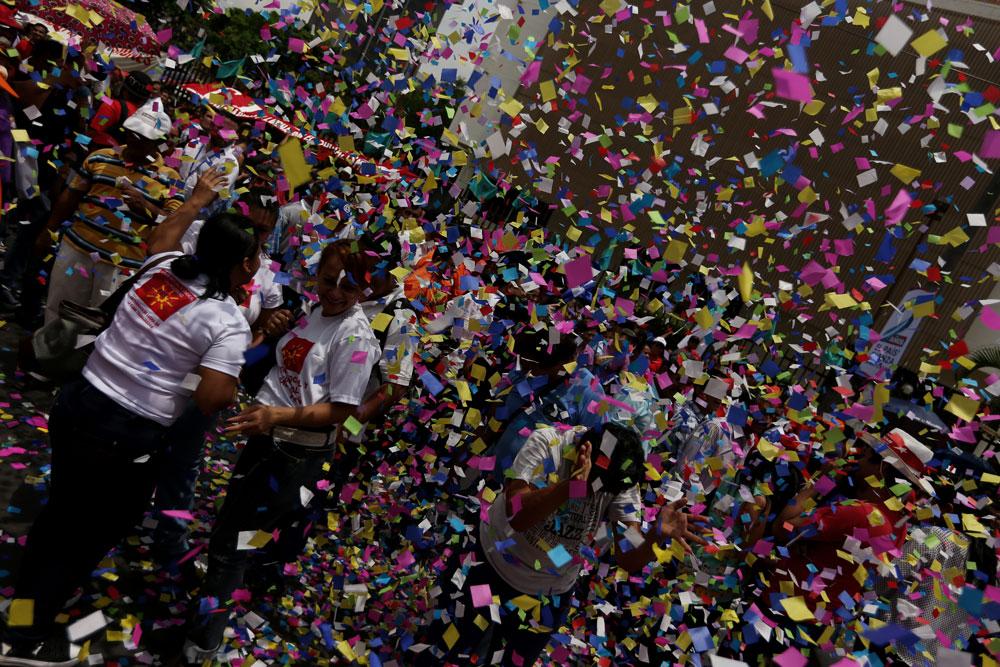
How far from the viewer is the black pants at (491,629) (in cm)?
321

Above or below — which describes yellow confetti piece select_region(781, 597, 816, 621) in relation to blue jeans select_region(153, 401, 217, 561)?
above

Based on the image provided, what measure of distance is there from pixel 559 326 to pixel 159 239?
101 inches

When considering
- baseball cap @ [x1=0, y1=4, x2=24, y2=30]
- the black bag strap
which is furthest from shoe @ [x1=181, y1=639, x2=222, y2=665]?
baseball cap @ [x1=0, y1=4, x2=24, y2=30]

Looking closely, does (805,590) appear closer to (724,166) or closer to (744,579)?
(744,579)

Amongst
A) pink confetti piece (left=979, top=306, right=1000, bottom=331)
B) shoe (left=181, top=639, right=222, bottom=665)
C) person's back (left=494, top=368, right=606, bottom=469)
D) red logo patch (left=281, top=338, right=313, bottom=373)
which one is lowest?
shoe (left=181, top=639, right=222, bottom=665)

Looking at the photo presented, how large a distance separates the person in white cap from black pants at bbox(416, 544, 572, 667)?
113 inches

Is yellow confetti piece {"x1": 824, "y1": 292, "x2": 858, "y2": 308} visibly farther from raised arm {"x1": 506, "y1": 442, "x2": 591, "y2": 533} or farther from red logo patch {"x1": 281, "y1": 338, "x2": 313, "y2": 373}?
red logo patch {"x1": 281, "y1": 338, "x2": 313, "y2": 373}

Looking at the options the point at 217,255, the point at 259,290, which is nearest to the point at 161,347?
the point at 217,255

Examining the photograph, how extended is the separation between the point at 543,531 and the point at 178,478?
1.96 meters

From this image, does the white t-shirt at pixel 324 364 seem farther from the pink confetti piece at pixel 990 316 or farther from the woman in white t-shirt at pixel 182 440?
the pink confetti piece at pixel 990 316

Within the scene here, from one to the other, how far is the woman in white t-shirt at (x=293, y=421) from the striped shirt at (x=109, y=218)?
1.64 meters

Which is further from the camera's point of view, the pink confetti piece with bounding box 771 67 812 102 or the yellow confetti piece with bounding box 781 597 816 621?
the pink confetti piece with bounding box 771 67 812 102

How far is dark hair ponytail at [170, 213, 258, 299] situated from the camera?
291cm

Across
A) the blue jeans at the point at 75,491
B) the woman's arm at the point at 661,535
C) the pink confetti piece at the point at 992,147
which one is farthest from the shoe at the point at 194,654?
the pink confetti piece at the point at 992,147
